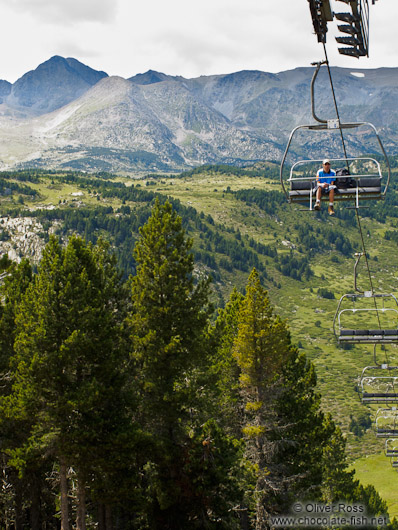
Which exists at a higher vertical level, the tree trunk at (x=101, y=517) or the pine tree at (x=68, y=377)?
the pine tree at (x=68, y=377)

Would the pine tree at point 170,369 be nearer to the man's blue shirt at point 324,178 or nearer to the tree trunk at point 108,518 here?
the tree trunk at point 108,518

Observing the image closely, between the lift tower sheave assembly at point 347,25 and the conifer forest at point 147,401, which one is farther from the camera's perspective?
the conifer forest at point 147,401

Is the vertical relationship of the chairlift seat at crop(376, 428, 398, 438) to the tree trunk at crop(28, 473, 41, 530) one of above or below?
above

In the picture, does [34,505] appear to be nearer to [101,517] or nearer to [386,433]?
[101,517]

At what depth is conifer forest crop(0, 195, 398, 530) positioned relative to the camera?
27.7 meters

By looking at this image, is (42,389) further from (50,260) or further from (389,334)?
(389,334)

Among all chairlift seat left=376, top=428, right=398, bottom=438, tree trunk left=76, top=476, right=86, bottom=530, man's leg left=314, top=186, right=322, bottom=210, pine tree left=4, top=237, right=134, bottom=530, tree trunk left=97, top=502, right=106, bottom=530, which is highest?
man's leg left=314, top=186, right=322, bottom=210

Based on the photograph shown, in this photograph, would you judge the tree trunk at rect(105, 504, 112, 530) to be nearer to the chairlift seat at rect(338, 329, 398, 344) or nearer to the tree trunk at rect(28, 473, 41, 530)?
the tree trunk at rect(28, 473, 41, 530)

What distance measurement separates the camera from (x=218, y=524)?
32.7 meters

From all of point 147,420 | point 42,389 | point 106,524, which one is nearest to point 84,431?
point 42,389

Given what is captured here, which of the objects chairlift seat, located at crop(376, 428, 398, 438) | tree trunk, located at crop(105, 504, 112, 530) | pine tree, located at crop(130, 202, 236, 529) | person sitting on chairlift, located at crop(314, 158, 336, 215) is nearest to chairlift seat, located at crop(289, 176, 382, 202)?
person sitting on chairlift, located at crop(314, 158, 336, 215)

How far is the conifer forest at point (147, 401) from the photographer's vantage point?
90.8ft

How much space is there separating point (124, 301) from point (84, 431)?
12429mm

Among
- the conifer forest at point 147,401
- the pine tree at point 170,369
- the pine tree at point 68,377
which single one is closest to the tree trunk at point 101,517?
the conifer forest at point 147,401
